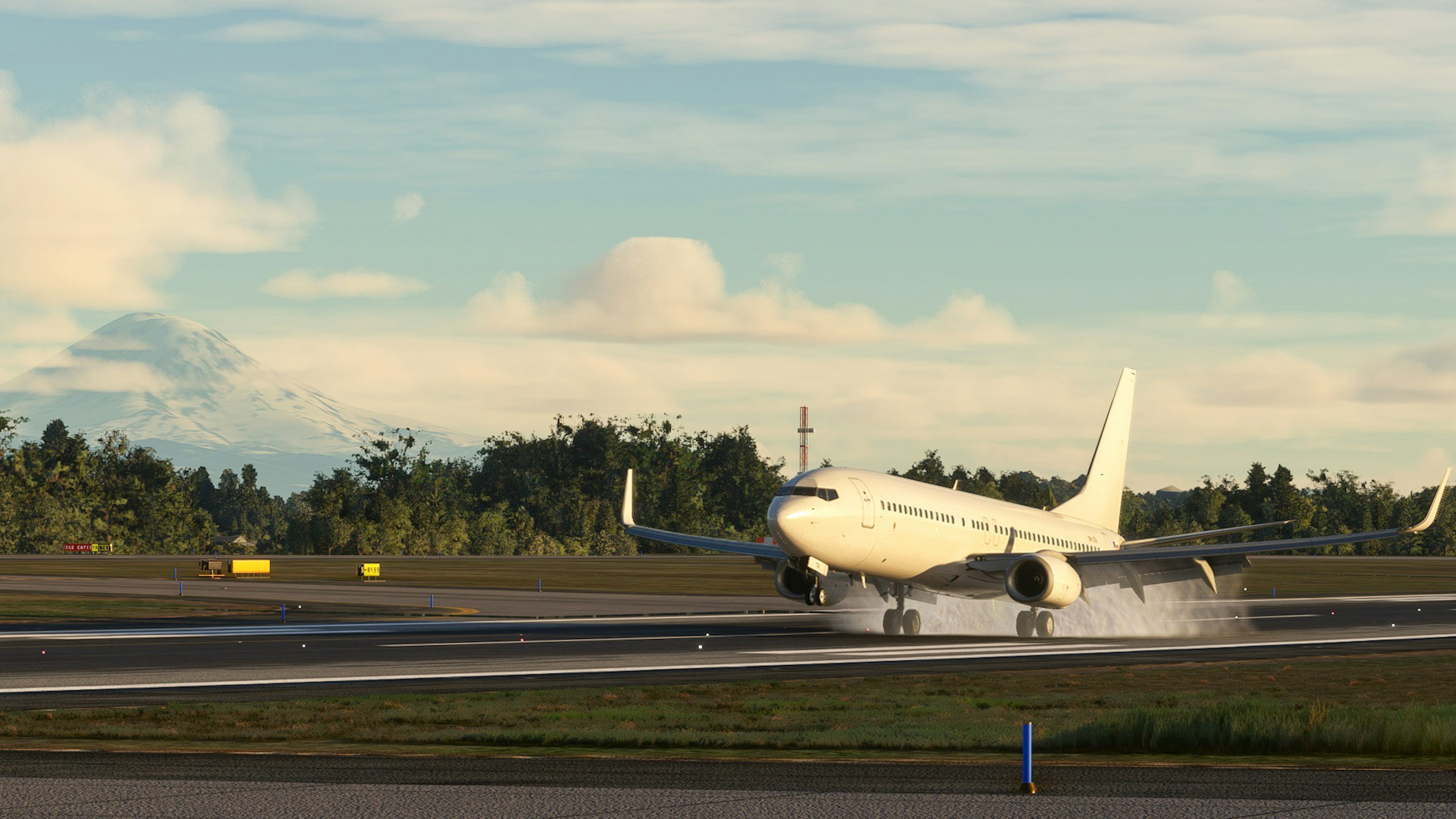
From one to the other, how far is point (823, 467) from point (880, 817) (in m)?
33.8

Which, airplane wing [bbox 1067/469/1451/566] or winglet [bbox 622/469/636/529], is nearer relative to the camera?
airplane wing [bbox 1067/469/1451/566]

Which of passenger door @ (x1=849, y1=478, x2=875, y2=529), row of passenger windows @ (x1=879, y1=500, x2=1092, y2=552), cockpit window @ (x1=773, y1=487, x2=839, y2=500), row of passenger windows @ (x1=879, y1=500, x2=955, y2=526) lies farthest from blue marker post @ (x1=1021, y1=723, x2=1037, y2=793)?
row of passenger windows @ (x1=879, y1=500, x2=1092, y2=552)

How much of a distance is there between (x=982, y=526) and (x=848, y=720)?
27.9 metres

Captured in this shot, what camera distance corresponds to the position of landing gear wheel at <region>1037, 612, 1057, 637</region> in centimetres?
5541

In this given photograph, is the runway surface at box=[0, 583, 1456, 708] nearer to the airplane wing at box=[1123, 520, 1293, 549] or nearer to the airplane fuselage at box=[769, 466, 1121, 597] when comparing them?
the airplane fuselage at box=[769, 466, 1121, 597]

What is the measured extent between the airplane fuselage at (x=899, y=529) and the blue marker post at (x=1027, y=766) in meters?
28.3

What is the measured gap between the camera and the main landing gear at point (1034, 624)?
55.1m

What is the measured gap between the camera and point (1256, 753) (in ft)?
78.4

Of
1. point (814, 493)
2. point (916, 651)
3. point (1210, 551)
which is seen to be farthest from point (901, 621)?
point (1210, 551)

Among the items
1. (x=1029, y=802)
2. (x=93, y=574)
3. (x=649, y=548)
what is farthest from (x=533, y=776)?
(x=649, y=548)

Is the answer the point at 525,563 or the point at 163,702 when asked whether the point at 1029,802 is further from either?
the point at 525,563

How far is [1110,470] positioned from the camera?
239 ft

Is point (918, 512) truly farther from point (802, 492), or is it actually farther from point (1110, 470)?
point (1110, 470)

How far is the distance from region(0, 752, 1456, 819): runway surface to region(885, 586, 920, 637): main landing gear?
33.1 meters
